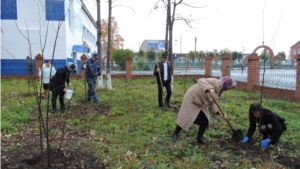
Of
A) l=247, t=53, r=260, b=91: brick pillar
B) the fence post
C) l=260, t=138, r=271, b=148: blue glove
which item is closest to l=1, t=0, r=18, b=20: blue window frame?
the fence post

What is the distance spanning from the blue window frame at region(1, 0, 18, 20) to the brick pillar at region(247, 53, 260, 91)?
13645 millimetres

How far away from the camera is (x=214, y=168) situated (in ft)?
10.4

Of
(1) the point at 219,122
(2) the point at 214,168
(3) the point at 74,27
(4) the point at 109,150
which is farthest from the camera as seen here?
(3) the point at 74,27

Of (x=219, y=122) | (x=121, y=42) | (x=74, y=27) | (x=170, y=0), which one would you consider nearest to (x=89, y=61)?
(x=219, y=122)

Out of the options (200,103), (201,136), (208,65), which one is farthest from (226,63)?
(200,103)

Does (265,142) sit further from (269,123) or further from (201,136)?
(201,136)

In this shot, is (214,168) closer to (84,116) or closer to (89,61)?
(84,116)

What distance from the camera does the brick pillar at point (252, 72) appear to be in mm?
10420

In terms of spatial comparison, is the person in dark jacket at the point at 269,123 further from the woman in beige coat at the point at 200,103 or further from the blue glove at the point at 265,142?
the woman in beige coat at the point at 200,103

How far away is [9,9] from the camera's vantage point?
1547 cm

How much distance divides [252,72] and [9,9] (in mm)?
14648

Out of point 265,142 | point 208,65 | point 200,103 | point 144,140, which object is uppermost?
point 208,65

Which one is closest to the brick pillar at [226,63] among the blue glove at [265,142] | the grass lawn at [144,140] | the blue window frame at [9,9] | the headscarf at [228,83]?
the grass lawn at [144,140]

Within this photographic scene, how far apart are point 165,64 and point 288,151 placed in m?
3.76
